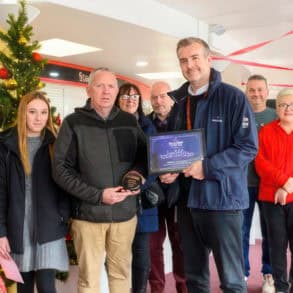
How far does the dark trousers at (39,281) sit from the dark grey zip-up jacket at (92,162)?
345mm

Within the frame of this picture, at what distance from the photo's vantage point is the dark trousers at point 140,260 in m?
2.75

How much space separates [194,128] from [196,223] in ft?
1.63

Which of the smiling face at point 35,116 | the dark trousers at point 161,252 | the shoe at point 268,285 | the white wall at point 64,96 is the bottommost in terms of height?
the shoe at point 268,285

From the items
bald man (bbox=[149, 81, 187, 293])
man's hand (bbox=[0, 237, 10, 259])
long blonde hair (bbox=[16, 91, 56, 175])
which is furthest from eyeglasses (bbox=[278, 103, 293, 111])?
man's hand (bbox=[0, 237, 10, 259])

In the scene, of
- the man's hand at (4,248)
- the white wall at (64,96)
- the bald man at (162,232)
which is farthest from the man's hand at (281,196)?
the white wall at (64,96)

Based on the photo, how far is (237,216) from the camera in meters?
2.06

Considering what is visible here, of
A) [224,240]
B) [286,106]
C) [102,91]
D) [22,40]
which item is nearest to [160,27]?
[286,106]

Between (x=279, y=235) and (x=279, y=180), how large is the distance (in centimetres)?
41

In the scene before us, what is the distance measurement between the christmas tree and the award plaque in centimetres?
105

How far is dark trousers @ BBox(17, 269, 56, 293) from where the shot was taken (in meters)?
2.25

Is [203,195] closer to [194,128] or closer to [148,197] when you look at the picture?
[194,128]

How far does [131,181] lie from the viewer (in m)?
2.23

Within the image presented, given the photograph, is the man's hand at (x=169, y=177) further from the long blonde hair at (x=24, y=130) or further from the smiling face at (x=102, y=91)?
the long blonde hair at (x=24, y=130)

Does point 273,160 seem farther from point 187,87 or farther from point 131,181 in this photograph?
point 131,181
